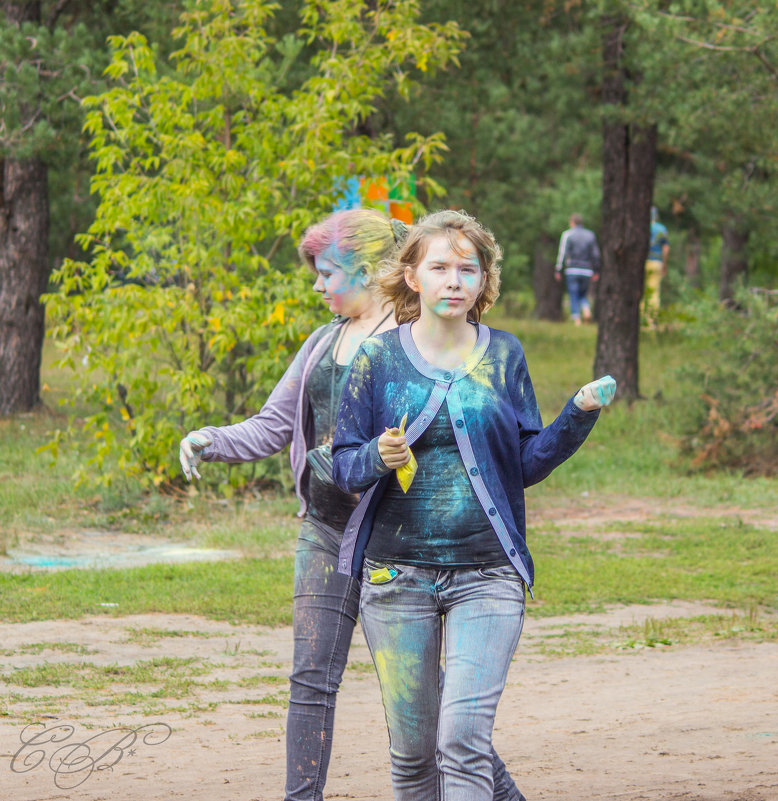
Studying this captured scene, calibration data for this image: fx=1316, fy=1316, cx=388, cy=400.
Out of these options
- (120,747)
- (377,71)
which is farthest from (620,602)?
(377,71)

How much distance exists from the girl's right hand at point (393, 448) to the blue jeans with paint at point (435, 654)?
309 mm

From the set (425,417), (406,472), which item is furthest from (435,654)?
(425,417)

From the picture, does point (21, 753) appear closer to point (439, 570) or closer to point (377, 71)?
point (439, 570)

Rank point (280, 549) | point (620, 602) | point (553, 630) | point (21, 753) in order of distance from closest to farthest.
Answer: point (21, 753) → point (553, 630) → point (620, 602) → point (280, 549)

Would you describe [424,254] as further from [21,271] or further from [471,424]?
[21,271]

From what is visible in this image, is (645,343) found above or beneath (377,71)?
beneath

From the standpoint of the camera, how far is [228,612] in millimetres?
7605

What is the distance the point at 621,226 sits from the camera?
56.9 ft

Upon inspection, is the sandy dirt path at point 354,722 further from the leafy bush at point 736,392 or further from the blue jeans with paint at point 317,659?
the leafy bush at point 736,392

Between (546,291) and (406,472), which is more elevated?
(546,291)

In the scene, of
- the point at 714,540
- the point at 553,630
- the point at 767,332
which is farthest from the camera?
the point at 767,332

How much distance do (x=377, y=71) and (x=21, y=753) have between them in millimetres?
7240

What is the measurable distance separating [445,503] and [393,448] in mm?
236

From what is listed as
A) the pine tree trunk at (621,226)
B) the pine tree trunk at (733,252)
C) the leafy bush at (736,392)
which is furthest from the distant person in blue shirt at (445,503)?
the pine tree trunk at (733,252)
